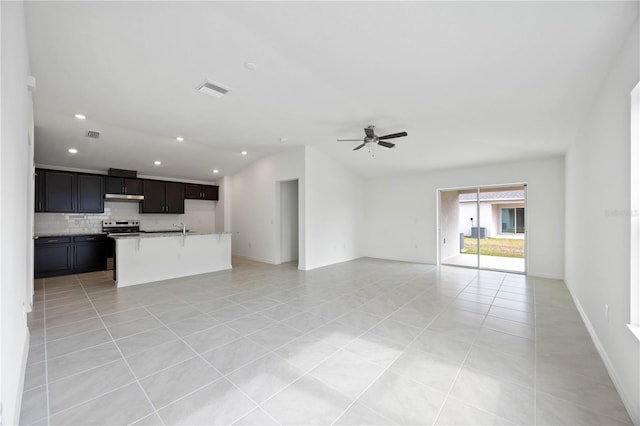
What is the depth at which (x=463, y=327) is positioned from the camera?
3.07 m

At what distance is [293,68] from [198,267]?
4765mm

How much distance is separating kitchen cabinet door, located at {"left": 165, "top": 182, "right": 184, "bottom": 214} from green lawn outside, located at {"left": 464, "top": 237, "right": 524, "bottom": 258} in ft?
27.7

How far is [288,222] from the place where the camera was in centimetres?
750

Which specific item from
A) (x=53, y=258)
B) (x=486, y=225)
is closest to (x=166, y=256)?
(x=53, y=258)

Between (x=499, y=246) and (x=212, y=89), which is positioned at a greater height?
(x=212, y=89)

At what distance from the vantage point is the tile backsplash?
6.14 m

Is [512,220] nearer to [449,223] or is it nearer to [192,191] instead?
[449,223]

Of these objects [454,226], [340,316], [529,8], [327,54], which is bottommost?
[340,316]

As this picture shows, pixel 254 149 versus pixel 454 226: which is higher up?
pixel 254 149

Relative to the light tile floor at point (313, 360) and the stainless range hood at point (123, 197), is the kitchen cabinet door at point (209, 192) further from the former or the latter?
the light tile floor at point (313, 360)

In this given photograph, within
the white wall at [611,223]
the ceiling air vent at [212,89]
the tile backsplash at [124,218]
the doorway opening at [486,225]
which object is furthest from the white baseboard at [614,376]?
the tile backsplash at [124,218]

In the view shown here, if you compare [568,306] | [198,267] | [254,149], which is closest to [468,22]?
[568,306]

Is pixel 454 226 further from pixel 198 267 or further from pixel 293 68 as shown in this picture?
pixel 198 267

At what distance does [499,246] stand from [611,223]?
5565mm
